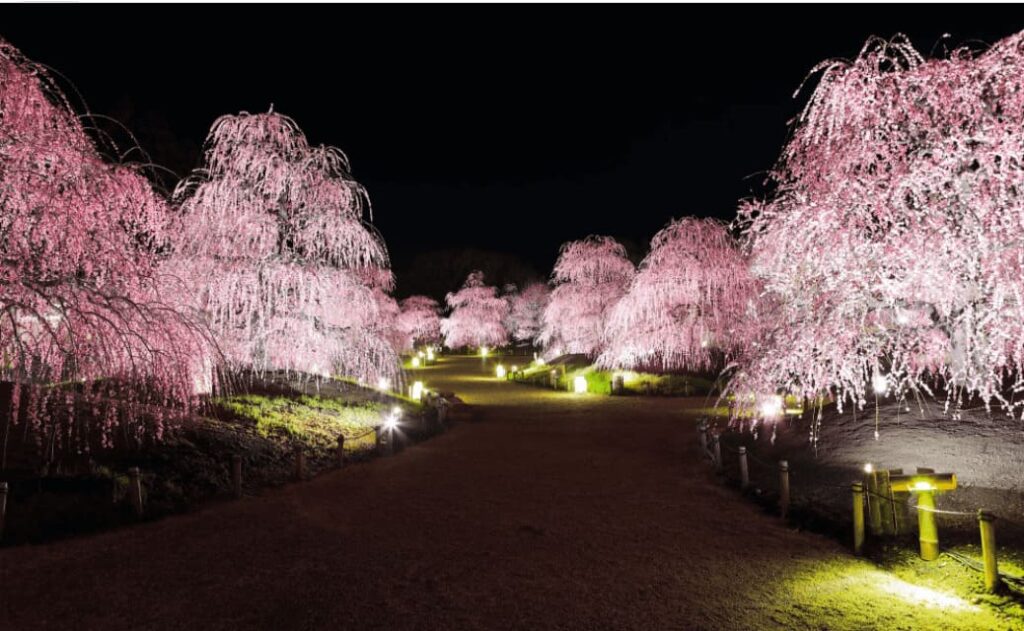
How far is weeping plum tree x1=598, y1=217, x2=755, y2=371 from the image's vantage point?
22250mm

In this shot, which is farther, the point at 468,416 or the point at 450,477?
the point at 468,416

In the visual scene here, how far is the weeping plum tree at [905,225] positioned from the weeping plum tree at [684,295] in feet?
43.6

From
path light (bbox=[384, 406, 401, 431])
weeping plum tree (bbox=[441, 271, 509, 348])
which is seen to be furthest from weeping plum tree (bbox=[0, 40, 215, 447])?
weeping plum tree (bbox=[441, 271, 509, 348])

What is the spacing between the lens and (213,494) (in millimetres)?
10078

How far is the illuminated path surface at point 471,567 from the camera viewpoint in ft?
19.0

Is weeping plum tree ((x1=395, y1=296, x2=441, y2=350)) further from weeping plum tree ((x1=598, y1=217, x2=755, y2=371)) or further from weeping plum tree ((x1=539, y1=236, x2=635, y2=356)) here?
weeping plum tree ((x1=598, y1=217, x2=755, y2=371))

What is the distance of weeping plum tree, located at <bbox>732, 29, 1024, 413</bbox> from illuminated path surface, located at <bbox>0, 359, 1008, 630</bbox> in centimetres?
238

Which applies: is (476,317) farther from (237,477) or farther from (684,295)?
(237,477)

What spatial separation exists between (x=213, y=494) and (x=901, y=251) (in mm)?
10814

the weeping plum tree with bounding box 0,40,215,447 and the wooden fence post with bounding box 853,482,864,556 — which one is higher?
the weeping plum tree with bounding box 0,40,215,447

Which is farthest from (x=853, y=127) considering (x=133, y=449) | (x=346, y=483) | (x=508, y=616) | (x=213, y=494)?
(x=133, y=449)

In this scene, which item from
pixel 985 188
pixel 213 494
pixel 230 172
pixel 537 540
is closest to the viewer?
pixel 985 188

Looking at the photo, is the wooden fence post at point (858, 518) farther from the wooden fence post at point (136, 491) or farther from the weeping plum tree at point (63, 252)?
the wooden fence post at point (136, 491)

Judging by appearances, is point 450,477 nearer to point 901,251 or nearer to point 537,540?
point 537,540
